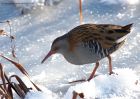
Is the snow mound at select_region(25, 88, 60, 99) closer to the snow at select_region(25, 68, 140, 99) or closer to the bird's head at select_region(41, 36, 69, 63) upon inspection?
the snow at select_region(25, 68, 140, 99)

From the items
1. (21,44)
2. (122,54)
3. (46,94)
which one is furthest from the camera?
(21,44)

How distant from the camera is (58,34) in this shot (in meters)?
4.61

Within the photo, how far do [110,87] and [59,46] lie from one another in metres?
0.67

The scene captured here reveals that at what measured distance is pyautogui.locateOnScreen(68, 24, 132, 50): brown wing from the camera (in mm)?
3896

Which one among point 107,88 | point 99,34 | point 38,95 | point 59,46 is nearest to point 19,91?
point 38,95

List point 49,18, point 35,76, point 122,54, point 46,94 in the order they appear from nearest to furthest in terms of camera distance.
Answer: point 46,94 → point 35,76 → point 122,54 → point 49,18

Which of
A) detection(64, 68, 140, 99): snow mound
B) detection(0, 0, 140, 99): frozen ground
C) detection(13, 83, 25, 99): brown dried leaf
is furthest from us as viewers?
detection(0, 0, 140, 99): frozen ground

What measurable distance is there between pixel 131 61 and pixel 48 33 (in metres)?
1.03

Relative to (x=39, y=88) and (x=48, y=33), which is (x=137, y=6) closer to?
(x=48, y=33)

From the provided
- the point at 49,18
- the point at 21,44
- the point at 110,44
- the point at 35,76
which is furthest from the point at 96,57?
the point at 49,18

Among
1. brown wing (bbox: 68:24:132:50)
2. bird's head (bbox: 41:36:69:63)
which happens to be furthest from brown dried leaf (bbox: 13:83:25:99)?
brown wing (bbox: 68:24:132:50)

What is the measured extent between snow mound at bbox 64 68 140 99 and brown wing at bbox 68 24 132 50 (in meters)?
0.35

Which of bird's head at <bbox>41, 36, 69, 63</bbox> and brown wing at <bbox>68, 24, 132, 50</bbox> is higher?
brown wing at <bbox>68, 24, 132, 50</bbox>

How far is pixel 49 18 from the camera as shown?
194 inches
